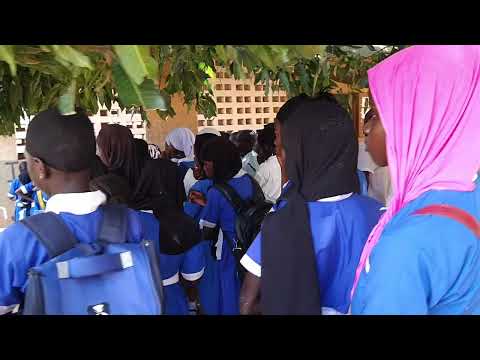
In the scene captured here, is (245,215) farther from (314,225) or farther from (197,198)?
(314,225)

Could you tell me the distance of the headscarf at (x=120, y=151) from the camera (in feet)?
7.93

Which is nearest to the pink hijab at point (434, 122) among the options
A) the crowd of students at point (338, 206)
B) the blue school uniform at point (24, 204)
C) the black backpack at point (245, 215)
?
the crowd of students at point (338, 206)

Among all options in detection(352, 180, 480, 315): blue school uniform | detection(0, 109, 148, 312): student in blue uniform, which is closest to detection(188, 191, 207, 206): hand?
detection(0, 109, 148, 312): student in blue uniform

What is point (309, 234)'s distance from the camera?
1533 mm

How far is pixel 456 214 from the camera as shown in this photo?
0.99 m

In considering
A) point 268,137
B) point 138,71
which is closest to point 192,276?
point 138,71

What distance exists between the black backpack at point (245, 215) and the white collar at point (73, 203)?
1386 mm

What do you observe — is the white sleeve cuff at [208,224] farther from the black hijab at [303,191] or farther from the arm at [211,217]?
the black hijab at [303,191]

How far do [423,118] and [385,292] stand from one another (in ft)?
1.41

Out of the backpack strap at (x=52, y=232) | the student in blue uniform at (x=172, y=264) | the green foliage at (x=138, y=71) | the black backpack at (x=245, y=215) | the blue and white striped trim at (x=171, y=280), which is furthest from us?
the black backpack at (x=245, y=215)

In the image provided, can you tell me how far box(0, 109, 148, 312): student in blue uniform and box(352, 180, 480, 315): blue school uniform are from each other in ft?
2.56
